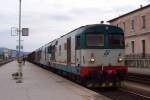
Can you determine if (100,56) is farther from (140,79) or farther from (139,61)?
(139,61)

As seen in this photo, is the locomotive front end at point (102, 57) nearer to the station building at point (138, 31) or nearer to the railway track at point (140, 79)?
the railway track at point (140, 79)

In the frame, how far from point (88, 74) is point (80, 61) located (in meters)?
1.03

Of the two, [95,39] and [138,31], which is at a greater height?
[138,31]

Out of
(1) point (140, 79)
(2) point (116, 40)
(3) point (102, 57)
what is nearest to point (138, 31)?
(1) point (140, 79)

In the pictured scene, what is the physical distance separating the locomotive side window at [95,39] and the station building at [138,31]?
27.6 meters

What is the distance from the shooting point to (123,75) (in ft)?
66.7

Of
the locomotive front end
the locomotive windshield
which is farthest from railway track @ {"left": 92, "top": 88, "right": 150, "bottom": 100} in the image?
the locomotive windshield

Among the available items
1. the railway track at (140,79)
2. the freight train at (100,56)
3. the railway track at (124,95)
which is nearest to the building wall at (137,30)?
the railway track at (140,79)

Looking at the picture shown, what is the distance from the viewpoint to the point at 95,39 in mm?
20406

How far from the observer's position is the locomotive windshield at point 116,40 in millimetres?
20516

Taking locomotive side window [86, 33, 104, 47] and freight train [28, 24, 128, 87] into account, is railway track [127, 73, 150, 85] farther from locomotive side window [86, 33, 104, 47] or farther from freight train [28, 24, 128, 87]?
locomotive side window [86, 33, 104, 47]

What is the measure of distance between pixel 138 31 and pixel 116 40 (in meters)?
32.7

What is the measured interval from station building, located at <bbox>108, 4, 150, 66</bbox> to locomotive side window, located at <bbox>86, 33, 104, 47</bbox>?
2764 centimetres

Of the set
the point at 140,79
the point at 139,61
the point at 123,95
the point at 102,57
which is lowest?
the point at 123,95
